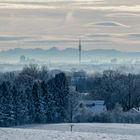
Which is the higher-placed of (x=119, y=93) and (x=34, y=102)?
(x=119, y=93)

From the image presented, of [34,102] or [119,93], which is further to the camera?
[119,93]

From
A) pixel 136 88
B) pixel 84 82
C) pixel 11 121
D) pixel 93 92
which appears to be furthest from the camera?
pixel 84 82

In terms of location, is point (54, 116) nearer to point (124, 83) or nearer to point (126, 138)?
point (124, 83)

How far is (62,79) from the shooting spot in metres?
73.9

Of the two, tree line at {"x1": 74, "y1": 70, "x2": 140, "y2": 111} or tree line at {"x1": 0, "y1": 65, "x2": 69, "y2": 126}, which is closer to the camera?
tree line at {"x1": 0, "y1": 65, "x2": 69, "y2": 126}

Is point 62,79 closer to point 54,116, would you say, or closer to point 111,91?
point 54,116

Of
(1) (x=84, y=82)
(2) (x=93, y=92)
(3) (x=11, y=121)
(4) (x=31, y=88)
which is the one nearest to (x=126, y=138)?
(3) (x=11, y=121)

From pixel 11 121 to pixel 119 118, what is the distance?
11.7 metres

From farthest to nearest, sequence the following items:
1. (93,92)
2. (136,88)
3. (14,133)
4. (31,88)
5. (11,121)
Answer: (93,92) → (136,88) → (31,88) → (11,121) → (14,133)

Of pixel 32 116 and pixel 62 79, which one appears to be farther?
pixel 62 79

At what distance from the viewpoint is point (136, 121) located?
220ft

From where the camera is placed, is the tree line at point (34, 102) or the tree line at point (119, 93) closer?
the tree line at point (34, 102)

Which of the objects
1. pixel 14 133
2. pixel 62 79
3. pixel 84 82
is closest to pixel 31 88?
pixel 62 79

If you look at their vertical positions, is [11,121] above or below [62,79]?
below
